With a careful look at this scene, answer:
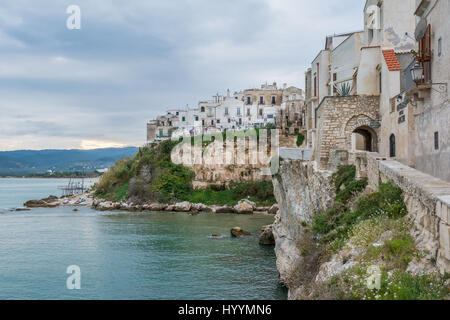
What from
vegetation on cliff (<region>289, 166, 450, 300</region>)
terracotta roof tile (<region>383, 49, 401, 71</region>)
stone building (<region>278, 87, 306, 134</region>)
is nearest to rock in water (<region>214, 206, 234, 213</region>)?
stone building (<region>278, 87, 306, 134</region>)

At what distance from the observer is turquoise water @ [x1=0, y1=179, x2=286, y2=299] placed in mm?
20438

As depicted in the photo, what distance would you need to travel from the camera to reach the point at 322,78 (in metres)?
31.2

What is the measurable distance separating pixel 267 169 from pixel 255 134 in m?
5.83

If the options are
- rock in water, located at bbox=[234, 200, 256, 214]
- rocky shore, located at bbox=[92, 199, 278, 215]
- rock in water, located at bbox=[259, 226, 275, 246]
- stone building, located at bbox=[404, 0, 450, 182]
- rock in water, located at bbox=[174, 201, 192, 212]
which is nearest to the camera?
stone building, located at bbox=[404, 0, 450, 182]

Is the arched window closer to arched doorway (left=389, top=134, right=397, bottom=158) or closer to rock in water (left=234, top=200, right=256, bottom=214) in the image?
arched doorway (left=389, top=134, right=397, bottom=158)

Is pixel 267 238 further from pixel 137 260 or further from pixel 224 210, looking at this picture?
pixel 224 210

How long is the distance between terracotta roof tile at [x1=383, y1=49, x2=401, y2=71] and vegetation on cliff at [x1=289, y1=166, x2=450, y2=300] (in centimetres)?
717

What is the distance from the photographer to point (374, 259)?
7.46 m

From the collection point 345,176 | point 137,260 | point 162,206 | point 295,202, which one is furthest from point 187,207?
point 345,176

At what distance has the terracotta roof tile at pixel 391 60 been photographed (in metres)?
16.9

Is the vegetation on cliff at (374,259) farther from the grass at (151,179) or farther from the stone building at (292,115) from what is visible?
the grass at (151,179)

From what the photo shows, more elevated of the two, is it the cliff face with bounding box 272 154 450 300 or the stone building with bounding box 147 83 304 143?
the stone building with bounding box 147 83 304 143

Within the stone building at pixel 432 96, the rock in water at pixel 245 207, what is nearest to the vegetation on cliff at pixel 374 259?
the stone building at pixel 432 96

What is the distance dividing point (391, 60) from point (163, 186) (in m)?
50.2
